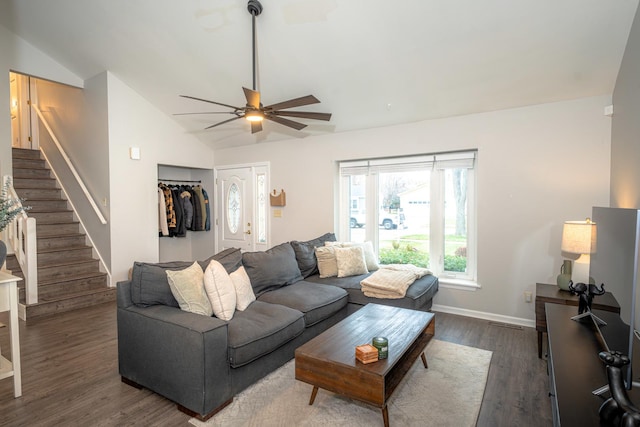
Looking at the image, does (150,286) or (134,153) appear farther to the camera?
(134,153)

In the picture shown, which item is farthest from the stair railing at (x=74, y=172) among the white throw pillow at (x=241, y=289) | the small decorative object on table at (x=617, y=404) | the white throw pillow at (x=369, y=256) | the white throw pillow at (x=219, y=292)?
the small decorative object on table at (x=617, y=404)

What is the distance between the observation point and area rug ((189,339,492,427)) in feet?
7.25

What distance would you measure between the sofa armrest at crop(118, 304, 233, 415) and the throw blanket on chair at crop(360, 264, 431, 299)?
5.98 ft

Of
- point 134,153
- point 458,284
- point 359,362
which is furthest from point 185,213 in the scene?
point 359,362

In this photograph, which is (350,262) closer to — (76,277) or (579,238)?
(579,238)

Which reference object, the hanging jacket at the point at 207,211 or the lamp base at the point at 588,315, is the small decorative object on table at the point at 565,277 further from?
the hanging jacket at the point at 207,211

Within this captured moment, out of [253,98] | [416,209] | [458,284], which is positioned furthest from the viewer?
[416,209]

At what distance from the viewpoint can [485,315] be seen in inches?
162

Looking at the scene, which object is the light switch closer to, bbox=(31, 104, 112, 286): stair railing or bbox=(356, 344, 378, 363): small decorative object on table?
bbox=(31, 104, 112, 286): stair railing

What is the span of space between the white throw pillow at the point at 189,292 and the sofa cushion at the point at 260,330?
0.25 metres

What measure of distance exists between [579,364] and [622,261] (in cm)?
58

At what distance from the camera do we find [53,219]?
17.7 feet

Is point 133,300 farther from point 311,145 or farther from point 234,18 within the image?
point 311,145

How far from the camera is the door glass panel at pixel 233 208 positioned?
626cm
